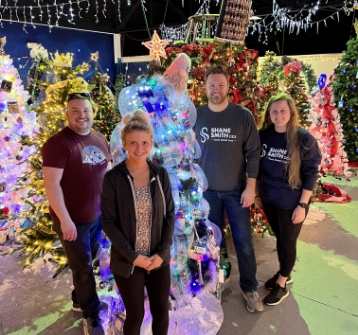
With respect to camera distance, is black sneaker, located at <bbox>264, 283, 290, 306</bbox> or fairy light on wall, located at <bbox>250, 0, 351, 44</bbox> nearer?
black sneaker, located at <bbox>264, 283, 290, 306</bbox>

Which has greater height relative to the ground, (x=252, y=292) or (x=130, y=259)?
(x=130, y=259)

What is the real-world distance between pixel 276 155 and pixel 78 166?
152 cm

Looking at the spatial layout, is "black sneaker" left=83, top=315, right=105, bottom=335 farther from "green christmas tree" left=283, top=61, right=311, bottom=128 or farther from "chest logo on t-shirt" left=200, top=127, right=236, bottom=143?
"green christmas tree" left=283, top=61, right=311, bottom=128

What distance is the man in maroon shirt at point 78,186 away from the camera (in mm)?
2088

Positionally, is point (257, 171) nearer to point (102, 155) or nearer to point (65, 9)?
point (102, 155)

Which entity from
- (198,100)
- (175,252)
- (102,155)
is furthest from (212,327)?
(198,100)

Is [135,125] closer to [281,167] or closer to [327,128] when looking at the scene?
[281,167]

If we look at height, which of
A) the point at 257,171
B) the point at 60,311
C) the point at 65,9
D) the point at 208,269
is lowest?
the point at 60,311

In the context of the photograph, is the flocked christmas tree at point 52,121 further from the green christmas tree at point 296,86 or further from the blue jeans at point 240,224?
the green christmas tree at point 296,86

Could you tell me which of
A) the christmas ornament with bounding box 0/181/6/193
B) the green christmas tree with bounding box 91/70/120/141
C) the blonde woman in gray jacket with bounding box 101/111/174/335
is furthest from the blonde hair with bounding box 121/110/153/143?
the green christmas tree with bounding box 91/70/120/141

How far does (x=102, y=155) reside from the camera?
2.31 m

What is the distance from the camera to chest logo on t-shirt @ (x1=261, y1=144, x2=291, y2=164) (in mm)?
2531

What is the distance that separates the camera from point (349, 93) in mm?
7281

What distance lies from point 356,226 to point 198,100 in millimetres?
2785
